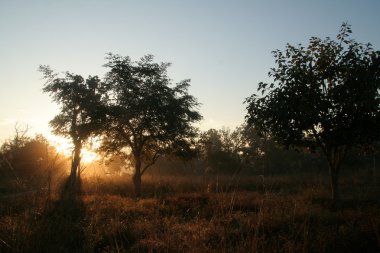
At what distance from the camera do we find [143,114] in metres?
23.1

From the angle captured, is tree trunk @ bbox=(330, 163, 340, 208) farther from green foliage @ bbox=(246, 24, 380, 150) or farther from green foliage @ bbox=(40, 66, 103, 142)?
green foliage @ bbox=(40, 66, 103, 142)

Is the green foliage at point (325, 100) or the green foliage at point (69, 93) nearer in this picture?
the green foliage at point (325, 100)

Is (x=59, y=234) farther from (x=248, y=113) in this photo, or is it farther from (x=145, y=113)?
(x=145, y=113)

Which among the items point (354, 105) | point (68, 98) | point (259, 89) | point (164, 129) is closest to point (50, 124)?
point (68, 98)

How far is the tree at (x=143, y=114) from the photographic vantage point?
22.8 m

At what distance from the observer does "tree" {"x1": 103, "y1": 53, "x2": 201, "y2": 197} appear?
74.6 feet

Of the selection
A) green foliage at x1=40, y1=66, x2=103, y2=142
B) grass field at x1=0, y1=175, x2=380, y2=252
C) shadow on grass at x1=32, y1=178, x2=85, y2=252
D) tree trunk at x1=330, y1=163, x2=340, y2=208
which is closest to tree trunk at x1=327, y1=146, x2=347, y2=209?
tree trunk at x1=330, y1=163, x2=340, y2=208

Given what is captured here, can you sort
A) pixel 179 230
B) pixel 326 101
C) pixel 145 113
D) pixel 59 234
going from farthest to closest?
pixel 145 113, pixel 326 101, pixel 179 230, pixel 59 234

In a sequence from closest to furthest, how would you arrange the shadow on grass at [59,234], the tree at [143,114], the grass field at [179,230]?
the grass field at [179,230] → the shadow on grass at [59,234] → the tree at [143,114]

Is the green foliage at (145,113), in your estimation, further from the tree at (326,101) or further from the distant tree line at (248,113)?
the tree at (326,101)

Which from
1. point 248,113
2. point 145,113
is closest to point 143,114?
point 145,113

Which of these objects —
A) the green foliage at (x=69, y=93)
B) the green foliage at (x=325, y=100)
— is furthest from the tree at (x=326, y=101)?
the green foliage at (x=69, y=93)

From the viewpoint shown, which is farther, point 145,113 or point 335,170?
point 145,113

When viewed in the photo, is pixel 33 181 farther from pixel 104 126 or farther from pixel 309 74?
pixel 104 126
